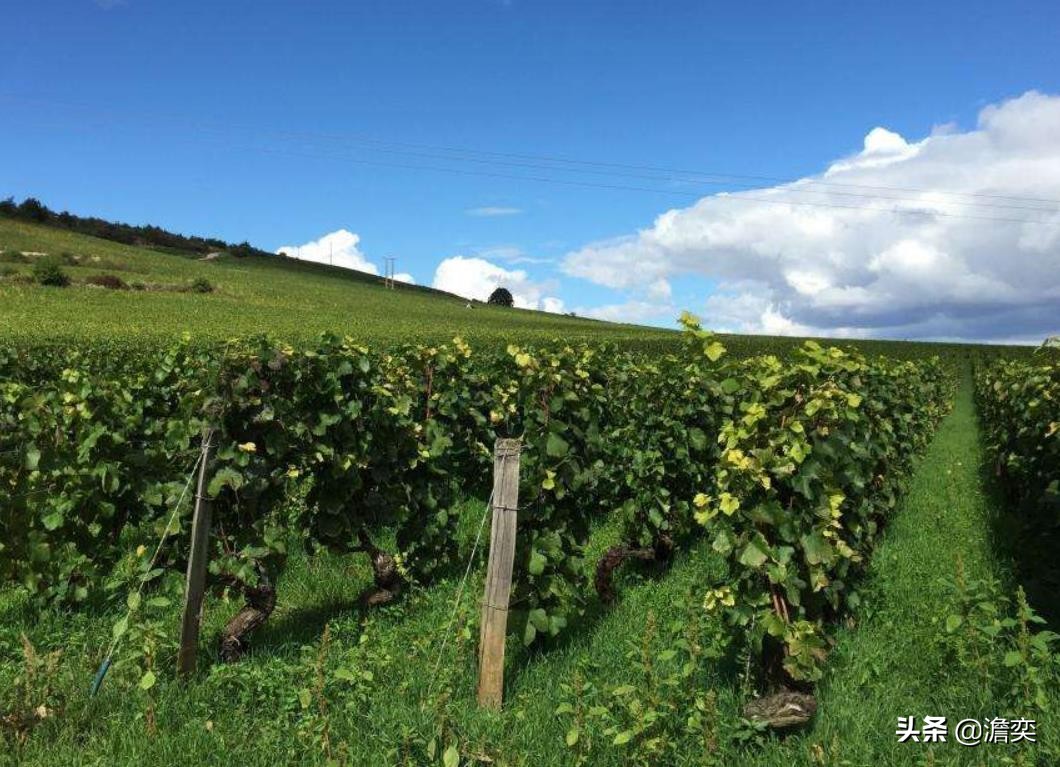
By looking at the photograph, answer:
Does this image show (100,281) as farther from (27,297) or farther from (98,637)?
(98,637)

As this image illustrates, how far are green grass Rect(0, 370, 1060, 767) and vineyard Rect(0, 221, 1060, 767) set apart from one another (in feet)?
0.07

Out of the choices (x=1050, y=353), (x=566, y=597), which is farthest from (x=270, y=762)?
(x=1050, y=353)

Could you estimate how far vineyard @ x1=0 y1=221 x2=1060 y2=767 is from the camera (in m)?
3.69

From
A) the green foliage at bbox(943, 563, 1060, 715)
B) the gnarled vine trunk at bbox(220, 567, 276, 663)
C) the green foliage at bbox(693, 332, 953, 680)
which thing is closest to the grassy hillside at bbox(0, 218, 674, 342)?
the gnarled vine trunk at bbox(220, 567, 276, 663)

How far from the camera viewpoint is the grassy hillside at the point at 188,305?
3062 cm

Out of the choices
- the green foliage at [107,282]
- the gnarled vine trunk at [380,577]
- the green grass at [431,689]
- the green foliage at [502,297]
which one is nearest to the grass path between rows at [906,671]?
the green grass at [431,689]

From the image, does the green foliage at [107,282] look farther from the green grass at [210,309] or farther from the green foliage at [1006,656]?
the green foliage at [1006,656]

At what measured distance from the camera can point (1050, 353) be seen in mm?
8578

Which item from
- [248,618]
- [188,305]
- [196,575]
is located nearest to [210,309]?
[188,305]

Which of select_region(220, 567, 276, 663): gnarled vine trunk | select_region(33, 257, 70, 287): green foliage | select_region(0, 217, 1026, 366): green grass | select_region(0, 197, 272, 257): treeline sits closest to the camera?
select_region(220, 567, 276, 663): gnarled vine trunk

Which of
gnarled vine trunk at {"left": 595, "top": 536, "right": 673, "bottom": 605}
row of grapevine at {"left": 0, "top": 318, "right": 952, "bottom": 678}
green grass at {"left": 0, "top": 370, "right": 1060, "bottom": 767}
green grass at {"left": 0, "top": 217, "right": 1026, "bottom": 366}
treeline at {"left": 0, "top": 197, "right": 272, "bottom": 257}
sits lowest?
green grass at {"left": 0, "top": 370, "right": 1060, "bottom": 767}

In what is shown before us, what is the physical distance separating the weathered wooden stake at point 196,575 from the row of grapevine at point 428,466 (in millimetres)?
110

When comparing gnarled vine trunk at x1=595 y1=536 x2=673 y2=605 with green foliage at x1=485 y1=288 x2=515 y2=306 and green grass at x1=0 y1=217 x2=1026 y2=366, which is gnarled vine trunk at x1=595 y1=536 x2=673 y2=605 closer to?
green grass at x1=0 y1=217 x2=1026 y2=366

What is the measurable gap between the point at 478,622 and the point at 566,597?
1.94 feet
